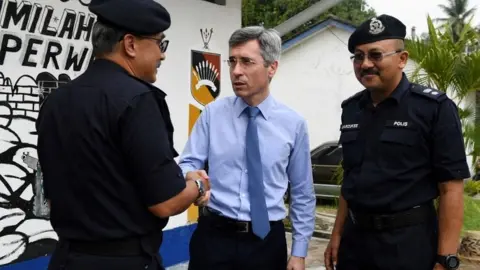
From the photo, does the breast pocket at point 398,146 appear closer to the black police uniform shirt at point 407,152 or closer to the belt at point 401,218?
the black police uniform shirt at point 407,152

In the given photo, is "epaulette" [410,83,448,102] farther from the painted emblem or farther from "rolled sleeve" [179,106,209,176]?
the painted emblem

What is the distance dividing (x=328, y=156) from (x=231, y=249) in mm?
7818

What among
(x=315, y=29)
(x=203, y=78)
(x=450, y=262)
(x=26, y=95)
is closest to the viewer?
(x=450, y=262)

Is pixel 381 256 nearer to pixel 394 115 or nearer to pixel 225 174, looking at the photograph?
pixel 394 115

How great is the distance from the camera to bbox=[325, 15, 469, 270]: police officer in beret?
2312 millimetres

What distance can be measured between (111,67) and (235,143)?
91 centimetres

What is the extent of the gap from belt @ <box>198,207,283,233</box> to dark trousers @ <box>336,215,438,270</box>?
1.50ft

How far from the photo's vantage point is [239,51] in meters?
2.51

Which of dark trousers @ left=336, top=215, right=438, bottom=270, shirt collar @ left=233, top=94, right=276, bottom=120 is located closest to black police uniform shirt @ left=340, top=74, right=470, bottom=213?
dark trousers @ left=336, top=215, right=438, bottom=270

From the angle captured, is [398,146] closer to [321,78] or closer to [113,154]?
[113,154]

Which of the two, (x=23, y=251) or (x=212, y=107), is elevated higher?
(x=212, y=107)

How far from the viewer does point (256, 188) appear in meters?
2.50

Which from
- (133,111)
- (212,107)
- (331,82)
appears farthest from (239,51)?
(331,82)

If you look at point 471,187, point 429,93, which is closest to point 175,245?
point 429,93
